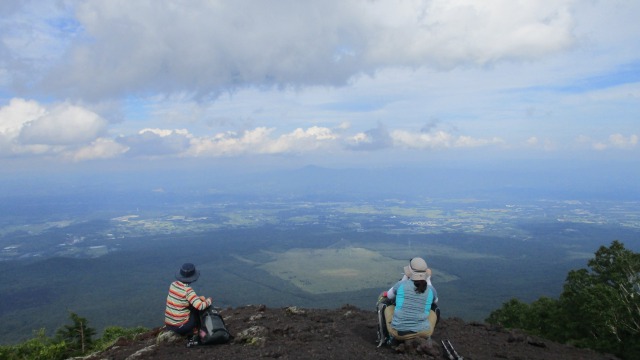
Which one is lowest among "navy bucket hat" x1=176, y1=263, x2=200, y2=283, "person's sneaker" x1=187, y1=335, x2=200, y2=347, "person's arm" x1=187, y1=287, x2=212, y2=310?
"person's sneaker" x1=187, y1=335, x2=200, y2=347

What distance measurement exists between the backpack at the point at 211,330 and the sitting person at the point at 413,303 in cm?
464

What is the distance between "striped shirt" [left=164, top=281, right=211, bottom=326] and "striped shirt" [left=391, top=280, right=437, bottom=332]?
16.7 feet

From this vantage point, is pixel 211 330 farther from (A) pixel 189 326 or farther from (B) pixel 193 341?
(A) pixel 189 326

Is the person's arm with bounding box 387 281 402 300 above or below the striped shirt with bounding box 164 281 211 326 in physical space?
above

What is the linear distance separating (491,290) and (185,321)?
10296 centimetres

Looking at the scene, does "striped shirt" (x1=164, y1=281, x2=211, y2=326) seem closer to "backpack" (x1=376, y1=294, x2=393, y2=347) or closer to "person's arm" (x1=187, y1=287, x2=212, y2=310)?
"person's arm" (x1=187, y1=287, x2=212, y2=310)

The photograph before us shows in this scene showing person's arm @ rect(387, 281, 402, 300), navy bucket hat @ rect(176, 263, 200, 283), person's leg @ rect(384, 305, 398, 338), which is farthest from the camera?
navy bucket hat @ rect(176, 263, 200, 283)

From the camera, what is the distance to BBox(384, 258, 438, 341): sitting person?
32.6 feet

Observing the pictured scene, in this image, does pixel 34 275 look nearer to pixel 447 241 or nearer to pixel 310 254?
pixel 310 254

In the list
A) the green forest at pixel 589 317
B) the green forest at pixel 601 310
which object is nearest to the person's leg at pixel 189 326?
the green forest at pixel 589 317

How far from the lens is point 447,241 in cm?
17888

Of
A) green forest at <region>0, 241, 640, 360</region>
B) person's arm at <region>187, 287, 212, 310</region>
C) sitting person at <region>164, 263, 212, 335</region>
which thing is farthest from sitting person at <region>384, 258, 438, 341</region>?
green forest at <region>0, 241, 640, 360</region>

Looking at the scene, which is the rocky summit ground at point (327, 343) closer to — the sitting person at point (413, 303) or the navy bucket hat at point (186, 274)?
the sitting person at point (413, 303)

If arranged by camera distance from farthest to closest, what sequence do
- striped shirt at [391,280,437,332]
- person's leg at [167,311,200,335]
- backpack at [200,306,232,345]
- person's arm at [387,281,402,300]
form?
person's leg at [167,311,200,335] < backpack at [200,306,232,345] < person's arm at [387,281,402,300] < striped shirt at [391,280,437,332]
